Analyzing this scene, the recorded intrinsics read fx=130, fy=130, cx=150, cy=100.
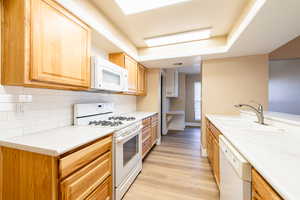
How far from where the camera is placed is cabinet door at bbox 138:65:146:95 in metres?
3.06

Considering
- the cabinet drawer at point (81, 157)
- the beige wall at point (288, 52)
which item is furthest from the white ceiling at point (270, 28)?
the cabinet drawer at point (81, 157)

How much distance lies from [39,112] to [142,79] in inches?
90.2

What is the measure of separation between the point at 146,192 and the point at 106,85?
4.90ft

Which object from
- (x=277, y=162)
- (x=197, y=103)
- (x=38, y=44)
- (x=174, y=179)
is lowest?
(x=174, y=179)

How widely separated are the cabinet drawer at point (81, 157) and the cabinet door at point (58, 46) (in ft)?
2.10

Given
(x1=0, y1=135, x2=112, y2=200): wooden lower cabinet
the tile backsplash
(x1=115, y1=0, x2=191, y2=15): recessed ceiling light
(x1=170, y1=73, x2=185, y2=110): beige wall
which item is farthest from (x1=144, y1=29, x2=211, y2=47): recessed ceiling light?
(x1=170, y1=73, x2=185, y2=110): beige wall

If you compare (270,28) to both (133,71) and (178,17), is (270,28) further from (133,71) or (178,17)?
(133,71)

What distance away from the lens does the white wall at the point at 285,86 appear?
356 centimetres

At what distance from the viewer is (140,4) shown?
1590mm

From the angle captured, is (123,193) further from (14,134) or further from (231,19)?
(231,19)

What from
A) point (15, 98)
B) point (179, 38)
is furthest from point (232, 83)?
point (15, 98)

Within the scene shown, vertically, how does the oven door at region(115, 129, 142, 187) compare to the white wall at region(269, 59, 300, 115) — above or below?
below

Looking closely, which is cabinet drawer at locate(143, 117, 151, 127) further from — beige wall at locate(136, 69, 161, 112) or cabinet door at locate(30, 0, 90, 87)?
cabinet door at locate(30, 0, 90, 87)

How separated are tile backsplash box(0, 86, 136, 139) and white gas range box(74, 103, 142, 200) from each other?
0.40ft
